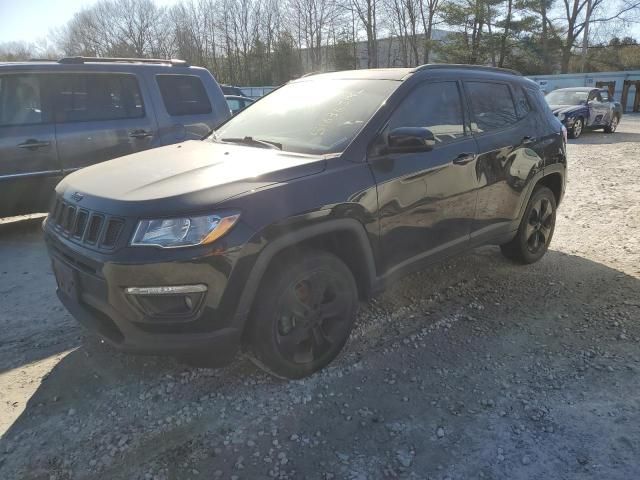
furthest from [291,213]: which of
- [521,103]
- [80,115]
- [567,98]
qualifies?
[567,98]

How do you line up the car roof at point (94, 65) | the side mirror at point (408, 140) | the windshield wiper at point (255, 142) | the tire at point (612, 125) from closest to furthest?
1. the side mirror at point (408, 140)
2. the windshield wiper at point (255, 142)
3. the car roof at point (94, 65)
4. the tire at point (612, 125)

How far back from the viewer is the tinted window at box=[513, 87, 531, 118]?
14.4ft

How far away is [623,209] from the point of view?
673 cm

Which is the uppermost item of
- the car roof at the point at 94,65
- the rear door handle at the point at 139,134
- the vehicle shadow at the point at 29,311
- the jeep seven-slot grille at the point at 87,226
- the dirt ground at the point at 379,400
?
the car roof at the point at 94,65

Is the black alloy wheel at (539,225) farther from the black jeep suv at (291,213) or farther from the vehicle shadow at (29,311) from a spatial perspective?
the vehicle shadow at (29,311)

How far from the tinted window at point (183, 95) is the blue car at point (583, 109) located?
12.9 m

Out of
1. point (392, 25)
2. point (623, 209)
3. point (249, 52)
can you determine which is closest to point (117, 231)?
point (623, 209)

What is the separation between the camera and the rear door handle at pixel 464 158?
11.7 feet

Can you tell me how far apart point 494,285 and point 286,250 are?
243cm

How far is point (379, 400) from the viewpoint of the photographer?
2.77 metres

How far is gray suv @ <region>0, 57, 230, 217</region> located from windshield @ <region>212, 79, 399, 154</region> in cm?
239

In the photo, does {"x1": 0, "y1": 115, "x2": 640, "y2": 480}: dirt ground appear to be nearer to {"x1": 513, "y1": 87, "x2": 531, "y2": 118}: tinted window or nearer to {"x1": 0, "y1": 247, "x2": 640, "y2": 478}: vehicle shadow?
{"x1": 0, "y1": 247, "x2": 640, "y2": 478}: vehicle shadow

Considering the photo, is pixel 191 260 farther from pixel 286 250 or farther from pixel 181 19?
pixel 181 19

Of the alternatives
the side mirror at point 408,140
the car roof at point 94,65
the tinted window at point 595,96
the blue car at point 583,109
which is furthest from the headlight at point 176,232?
the tinted window at point 595,96
